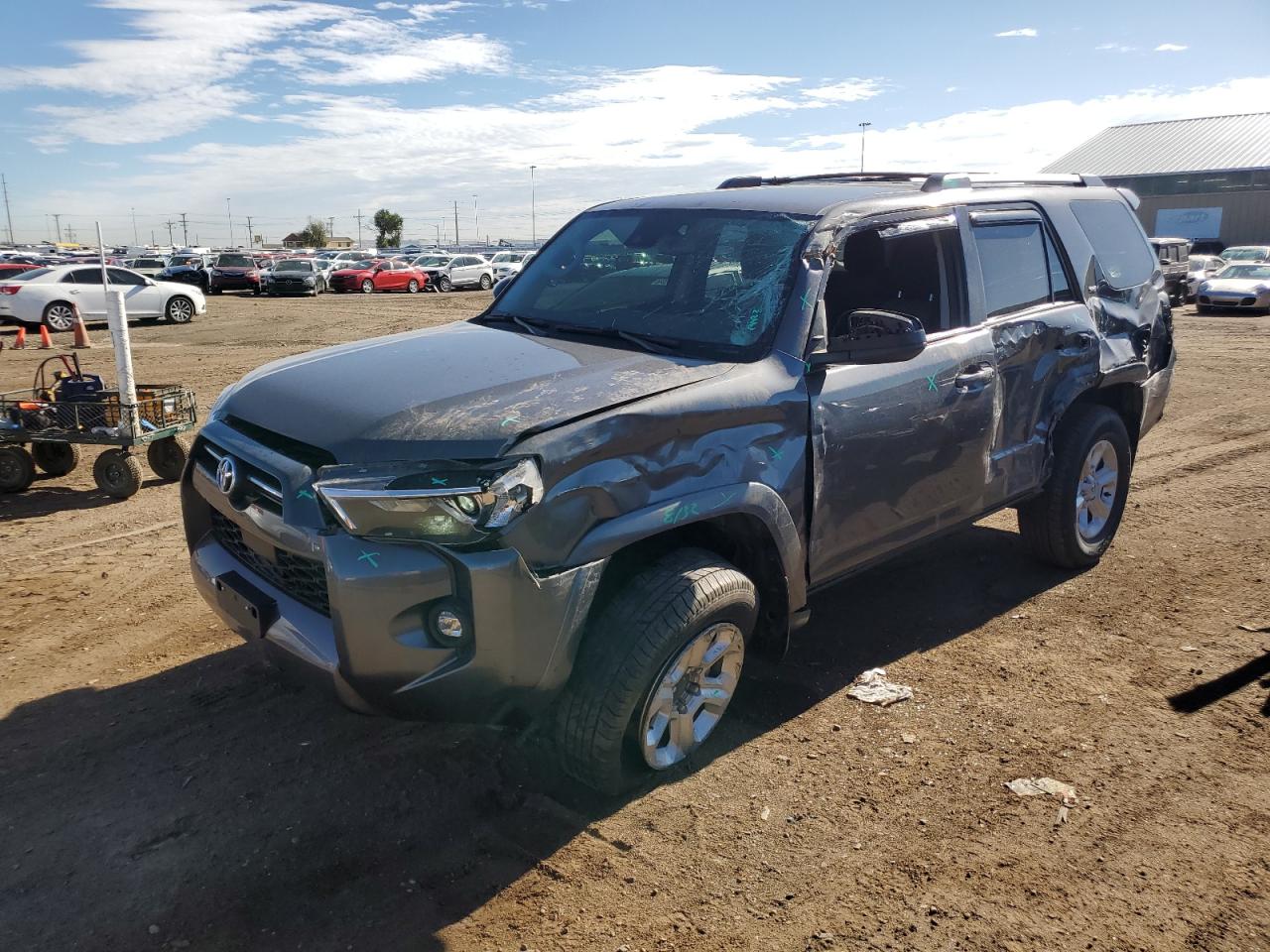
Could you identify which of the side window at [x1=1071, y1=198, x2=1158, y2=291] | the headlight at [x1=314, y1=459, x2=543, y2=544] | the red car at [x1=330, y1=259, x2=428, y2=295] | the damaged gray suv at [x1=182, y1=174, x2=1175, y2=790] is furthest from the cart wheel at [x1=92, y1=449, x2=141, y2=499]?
the red car at [x1=330, y1=259, x2=428, y2=295]

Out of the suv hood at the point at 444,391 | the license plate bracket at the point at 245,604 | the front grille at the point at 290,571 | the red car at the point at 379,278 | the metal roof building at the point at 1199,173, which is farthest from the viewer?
the metal roof building at the point at 1199,173

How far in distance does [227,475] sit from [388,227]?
120m

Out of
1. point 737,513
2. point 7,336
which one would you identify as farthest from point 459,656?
point 7,336

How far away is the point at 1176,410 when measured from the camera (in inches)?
418

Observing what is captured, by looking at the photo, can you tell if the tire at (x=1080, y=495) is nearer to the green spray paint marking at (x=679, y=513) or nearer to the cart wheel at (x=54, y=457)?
the green spray paint marking at (x=679, y=513)

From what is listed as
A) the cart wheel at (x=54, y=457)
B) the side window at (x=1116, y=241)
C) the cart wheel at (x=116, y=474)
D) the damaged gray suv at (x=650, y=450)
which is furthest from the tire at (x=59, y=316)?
the side window at (x=1116, y=241)

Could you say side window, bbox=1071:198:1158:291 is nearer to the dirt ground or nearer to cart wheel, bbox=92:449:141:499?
the dirt ground

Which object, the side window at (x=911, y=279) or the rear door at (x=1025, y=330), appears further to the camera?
the rear door at (x=1025, y=330)

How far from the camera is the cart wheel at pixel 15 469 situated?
7.14 metres

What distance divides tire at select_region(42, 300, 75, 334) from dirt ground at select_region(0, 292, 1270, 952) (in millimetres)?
18622

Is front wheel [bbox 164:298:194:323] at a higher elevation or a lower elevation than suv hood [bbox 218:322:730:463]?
lower

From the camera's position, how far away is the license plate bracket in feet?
10.3

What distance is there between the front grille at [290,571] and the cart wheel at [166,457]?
15.9 ft

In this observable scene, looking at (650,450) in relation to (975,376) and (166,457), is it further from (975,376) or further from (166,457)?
(166,457)
